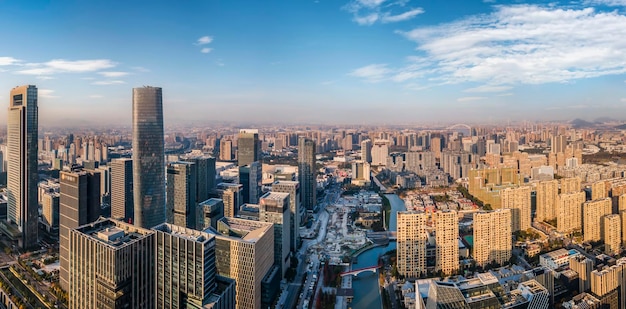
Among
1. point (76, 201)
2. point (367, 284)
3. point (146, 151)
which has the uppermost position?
point (146, 151)

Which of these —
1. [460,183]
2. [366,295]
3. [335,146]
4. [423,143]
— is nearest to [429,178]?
[460,183]

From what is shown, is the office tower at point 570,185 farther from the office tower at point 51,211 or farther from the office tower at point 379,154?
the office tower at point 51,211

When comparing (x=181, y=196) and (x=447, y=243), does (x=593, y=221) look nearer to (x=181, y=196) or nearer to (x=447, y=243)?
(x=447, y=243)

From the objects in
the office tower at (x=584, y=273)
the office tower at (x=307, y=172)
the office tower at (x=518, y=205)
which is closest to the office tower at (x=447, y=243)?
the office tower at (x=584, y=273)

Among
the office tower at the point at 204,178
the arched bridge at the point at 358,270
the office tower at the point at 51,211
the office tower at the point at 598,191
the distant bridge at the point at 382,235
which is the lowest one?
the arched bridge at the point at 358,270

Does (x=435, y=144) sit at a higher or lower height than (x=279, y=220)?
higher

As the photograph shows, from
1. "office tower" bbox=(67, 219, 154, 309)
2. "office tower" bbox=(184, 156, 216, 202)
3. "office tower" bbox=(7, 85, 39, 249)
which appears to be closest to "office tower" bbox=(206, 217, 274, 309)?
"office tower" bbox=(67, 219, 154, 309)

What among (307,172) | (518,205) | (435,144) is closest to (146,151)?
(307,172)
